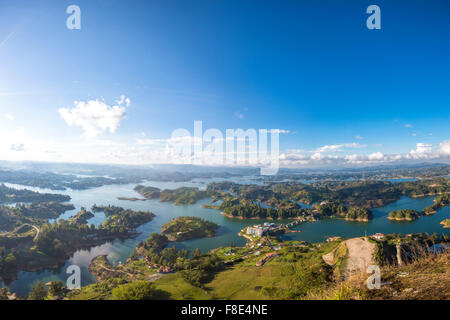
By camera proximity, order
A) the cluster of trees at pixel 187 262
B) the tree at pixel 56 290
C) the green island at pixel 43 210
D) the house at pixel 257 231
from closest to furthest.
A: the tree at pixel 56 290
the cluster of trees at pixel 187 262
the house at pixel 257 231
the green island at pixel 43 210

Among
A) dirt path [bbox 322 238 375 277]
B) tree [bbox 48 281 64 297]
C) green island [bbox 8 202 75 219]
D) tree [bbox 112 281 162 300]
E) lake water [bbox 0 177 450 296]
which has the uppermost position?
dirt path [bbox 322 238 375 277]

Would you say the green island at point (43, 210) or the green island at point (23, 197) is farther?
the green island at point (23, 197)

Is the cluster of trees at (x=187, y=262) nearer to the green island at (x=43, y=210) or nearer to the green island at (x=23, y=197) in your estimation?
the green island at (x=43, y=210)

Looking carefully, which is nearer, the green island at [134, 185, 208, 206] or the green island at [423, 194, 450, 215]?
the green island at [423, 194, 450, 215]

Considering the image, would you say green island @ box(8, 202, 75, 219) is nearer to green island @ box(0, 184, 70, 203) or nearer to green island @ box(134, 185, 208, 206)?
green island @ box(0, 184, 70, 203)

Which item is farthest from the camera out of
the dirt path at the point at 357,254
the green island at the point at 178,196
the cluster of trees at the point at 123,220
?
the green island at the point at 178,196

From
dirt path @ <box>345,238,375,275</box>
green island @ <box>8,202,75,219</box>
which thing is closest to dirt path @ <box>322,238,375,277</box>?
dirt path @ <box>345,238,375,275</box>

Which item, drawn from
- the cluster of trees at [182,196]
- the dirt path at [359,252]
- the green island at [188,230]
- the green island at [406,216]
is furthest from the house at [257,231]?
the cluster of trees at [182,196]
